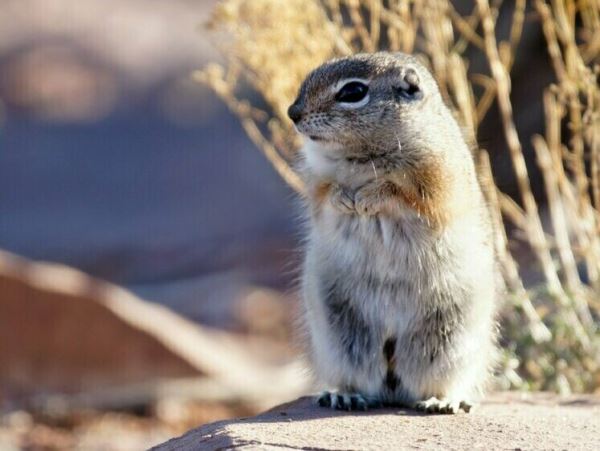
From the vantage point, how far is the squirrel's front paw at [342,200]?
19.9 feet

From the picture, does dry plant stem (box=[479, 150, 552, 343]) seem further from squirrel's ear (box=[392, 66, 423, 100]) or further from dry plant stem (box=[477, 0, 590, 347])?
squirrel's ear (box=[392, 66, 423, 100])

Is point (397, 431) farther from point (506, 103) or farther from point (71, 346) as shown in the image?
point (71, 346)

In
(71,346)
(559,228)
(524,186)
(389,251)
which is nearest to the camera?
(389,251)

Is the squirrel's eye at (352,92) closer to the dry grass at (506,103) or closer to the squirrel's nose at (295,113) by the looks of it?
the squirrel's nose at (295,113)

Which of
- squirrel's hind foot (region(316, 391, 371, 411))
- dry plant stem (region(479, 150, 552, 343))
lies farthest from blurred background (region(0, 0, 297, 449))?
squirrel's hind foot (region(316, 391, 371, 411))

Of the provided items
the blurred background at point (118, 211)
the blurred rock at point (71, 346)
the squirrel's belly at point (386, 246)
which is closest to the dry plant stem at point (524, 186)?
the squirrel's belly at point (386, 246)

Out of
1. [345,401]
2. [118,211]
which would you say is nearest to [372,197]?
[345,401]

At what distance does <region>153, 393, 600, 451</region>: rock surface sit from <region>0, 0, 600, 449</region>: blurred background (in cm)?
138

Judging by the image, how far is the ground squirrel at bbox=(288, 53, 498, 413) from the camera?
6.04m

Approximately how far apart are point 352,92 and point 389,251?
0.85 m

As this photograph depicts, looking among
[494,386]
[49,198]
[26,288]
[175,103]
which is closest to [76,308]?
[26,288]

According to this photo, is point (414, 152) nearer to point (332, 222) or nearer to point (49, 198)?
point (332, 222)

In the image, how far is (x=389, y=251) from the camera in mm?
6016

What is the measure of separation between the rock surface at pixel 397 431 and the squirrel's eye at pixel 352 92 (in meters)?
1.48
